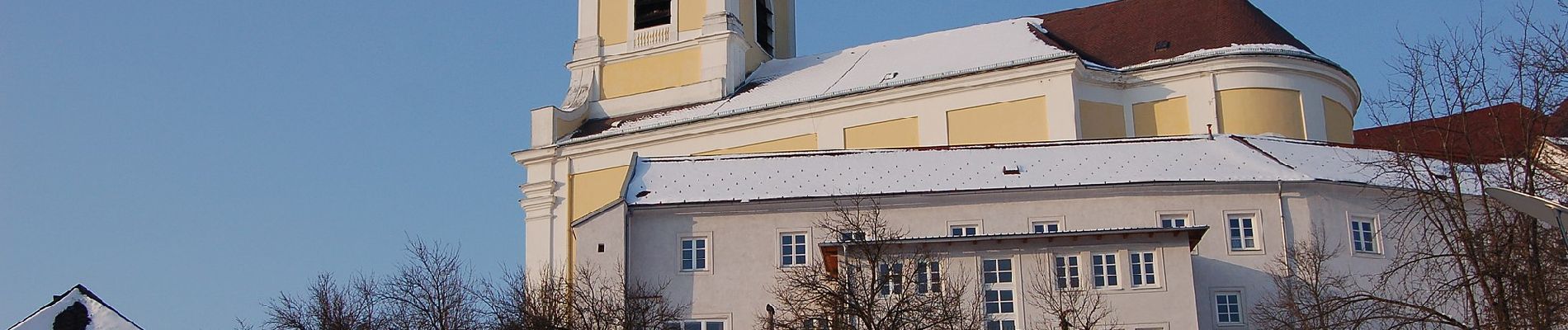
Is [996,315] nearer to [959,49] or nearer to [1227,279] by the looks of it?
[1227,279]

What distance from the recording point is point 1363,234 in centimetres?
3447

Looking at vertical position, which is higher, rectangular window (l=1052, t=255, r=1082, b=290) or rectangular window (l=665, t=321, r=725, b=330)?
rectangular window (l=1052, t=255, r=1082, b=290)

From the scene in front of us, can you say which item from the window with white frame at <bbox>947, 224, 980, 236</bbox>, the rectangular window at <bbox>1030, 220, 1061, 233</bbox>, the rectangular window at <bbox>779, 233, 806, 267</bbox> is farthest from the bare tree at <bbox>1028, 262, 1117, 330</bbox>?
the rectangular window at <bbox>779, 233, 806, 267</bbox>

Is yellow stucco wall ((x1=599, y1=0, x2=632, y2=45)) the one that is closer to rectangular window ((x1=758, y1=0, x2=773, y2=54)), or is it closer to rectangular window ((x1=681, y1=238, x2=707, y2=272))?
rectangular window ((x1=758, y1=0, x2=773, y2=54))

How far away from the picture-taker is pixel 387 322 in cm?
3456

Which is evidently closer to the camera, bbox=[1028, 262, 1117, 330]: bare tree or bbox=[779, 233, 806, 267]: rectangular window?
bbox=[1028, 262, 1117, 330]: bare tree

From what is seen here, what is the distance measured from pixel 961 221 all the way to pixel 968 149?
282 centimetres

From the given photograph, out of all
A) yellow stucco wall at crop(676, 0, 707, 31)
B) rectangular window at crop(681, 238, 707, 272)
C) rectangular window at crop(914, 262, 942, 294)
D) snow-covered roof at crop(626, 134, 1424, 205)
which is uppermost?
yellow stucco wall at crop(676, 0, 707, 31)

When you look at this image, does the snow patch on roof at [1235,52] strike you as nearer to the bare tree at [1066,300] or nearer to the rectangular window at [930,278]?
the bare tree at [1066,300]

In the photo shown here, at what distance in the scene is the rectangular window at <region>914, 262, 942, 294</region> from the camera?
31.8 m

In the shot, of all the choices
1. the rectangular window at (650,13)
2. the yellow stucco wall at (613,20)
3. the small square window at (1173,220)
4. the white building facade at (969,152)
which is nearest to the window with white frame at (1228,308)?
the white building facade at (969,152)

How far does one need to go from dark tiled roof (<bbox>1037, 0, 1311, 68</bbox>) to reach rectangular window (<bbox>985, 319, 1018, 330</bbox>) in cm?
1531

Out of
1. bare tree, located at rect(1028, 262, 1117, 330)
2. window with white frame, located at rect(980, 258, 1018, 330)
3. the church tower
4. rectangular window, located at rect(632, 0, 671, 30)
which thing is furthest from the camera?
rectangular window, located at rect(632, 0, 671, 30)

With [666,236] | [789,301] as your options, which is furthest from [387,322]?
[789,301]
